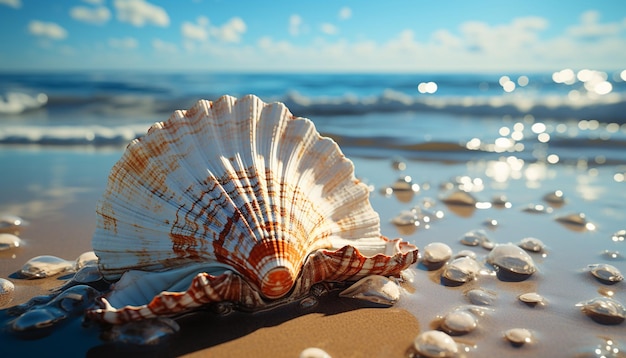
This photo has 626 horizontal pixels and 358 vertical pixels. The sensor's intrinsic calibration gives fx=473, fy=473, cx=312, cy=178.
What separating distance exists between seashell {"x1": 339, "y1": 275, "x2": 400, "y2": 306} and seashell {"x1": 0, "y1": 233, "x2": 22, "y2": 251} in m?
2.09

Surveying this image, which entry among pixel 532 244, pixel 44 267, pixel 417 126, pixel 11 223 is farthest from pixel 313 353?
pixel 417 126

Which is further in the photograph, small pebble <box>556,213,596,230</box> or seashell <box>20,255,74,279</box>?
small pebble <box>556,213,596,230</box>

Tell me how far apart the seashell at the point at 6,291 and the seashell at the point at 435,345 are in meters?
1.76

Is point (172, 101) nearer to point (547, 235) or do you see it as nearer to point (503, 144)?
point (503, 144)

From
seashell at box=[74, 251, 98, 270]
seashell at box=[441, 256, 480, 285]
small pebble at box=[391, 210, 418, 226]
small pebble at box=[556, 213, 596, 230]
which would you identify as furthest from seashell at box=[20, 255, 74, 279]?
small pebble at box=[556, 213, 596, 230]

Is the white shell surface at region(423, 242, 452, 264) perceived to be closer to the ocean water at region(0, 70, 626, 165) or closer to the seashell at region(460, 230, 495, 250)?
the seashell at region(460, 230, 495, 250)

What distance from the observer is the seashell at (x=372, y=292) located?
2.10m

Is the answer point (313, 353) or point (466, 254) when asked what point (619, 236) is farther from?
point (313, 353)

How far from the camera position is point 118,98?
1712cm

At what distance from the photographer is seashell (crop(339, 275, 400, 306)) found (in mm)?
2100

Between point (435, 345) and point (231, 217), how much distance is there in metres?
0.90

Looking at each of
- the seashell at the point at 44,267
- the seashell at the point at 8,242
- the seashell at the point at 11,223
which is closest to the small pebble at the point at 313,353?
the seashell at the point at 44,267

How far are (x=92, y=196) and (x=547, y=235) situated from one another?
3657 millimetres

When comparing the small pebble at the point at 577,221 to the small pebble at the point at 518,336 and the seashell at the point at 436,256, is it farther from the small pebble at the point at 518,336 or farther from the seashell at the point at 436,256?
the small pebble at the point at 518,336
